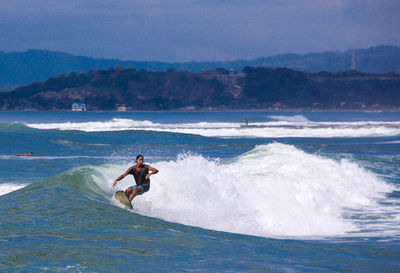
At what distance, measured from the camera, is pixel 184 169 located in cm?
1894

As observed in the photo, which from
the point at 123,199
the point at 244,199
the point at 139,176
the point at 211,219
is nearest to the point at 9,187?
the point at 123,199

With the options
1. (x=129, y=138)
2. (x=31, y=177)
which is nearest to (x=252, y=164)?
Result: (x=31, y=177)

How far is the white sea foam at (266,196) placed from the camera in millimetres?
13641

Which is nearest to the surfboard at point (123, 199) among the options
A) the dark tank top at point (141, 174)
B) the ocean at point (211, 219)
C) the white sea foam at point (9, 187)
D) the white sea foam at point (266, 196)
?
the ocean at point (211, 219)

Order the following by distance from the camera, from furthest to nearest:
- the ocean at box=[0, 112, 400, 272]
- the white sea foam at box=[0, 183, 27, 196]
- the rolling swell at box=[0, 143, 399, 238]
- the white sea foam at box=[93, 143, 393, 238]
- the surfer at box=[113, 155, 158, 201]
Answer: the white sea foam at box=[0, 183, 27, 196] < the surfer at box=[113, 155, 158, 201] < the white sea foam at box=[93, 143, 393, 238] < the rolling swell at box=[0, 143, 399, 238] < the ocean at box=[0, 112, 400, 272]

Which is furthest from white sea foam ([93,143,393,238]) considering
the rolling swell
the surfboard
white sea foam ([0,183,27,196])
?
white sea foam ([0,183,27,196])

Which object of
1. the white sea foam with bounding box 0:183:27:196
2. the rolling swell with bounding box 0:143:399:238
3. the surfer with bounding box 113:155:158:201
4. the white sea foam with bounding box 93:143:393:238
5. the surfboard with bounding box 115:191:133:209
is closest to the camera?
the rolling swell with bounding box 0:143:399:238

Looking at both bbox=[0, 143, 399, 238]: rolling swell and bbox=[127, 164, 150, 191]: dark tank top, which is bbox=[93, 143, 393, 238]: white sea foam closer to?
bbox=[0, 143, 399, 238]: rolling swell

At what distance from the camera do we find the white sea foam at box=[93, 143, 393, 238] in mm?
13641

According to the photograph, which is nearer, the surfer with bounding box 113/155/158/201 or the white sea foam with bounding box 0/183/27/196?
the surfer with bounding box 113/155/158/201

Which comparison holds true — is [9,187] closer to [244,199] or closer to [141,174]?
[141,174]

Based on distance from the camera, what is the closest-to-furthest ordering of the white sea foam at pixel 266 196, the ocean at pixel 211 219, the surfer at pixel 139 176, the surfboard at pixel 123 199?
1. the ocean at pixel 211 219
2. the white sea foam at pixel 266 196
3. the surfer at pixel 139 176
4. the surfboard at pixel 123 199

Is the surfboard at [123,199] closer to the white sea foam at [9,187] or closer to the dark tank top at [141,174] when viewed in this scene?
the dark tank top at [141,174]

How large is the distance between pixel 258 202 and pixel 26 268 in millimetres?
8387
